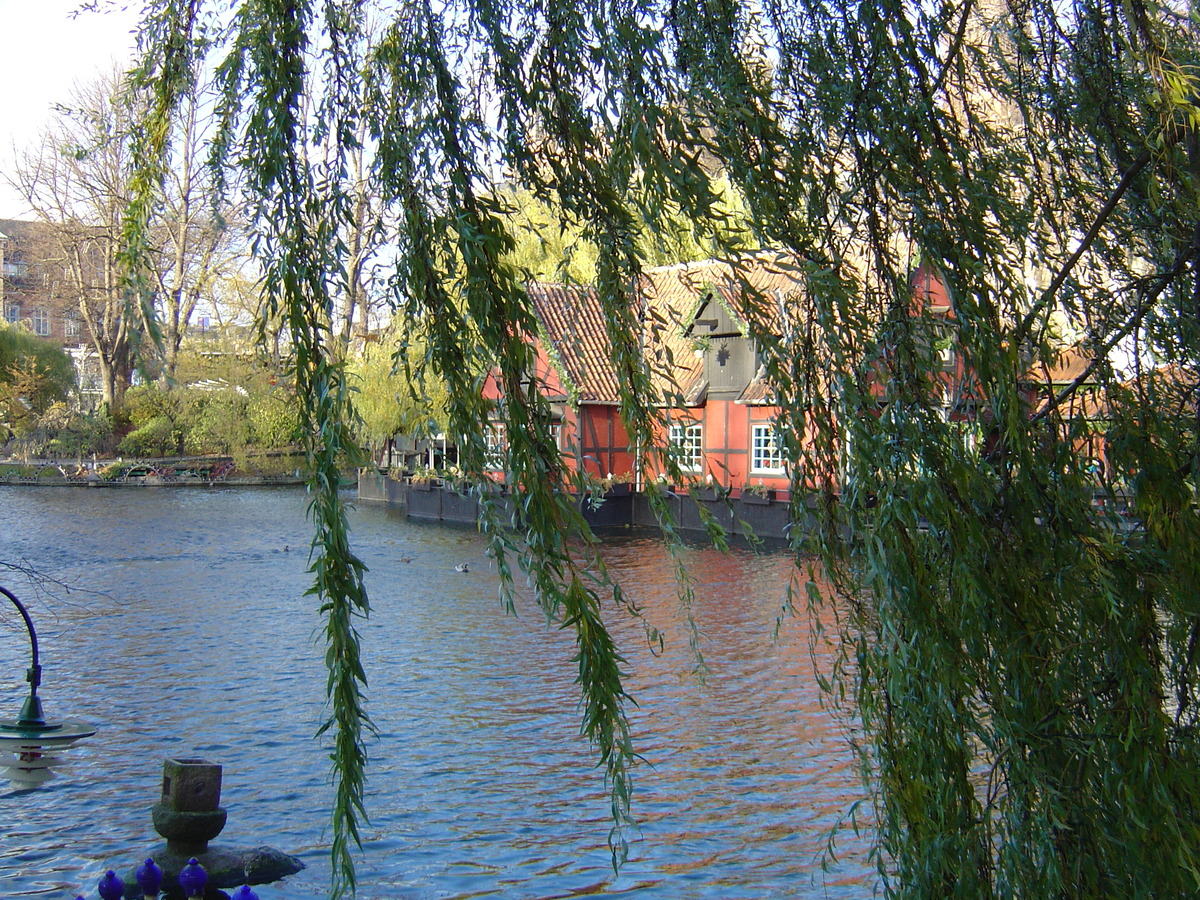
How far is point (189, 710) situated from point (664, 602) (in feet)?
26.1

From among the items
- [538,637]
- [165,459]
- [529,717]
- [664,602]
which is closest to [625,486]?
[664,602]

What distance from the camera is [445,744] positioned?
32.7 ft

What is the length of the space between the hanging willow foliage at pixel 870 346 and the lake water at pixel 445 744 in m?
0.97

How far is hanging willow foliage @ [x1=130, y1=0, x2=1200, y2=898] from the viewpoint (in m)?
2.97

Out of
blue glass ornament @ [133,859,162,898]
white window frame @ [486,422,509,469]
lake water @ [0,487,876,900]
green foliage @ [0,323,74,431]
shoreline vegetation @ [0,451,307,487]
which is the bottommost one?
lake water @ [0,487,876,900]

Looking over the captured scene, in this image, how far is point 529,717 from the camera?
1085 centimetres

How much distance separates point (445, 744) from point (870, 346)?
7.61m

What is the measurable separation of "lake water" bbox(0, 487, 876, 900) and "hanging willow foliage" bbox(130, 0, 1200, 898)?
3.19ft

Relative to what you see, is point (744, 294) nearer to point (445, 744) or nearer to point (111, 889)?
point (111, 889)

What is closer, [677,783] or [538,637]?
[677,783]

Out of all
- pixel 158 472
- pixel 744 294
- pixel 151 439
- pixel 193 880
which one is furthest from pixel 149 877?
pixel 151 439

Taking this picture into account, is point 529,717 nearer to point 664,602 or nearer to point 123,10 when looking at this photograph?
point 664,602

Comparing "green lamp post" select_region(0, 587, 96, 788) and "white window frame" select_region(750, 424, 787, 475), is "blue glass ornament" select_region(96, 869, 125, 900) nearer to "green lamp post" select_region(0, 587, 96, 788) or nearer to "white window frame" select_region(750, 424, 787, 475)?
"green lamp post" select_region(0, 587, 96, 788)

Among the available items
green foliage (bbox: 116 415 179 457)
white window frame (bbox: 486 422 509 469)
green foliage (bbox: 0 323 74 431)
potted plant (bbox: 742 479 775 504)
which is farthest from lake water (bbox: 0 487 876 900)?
green foliage (bbox: 0 323 74 431)
